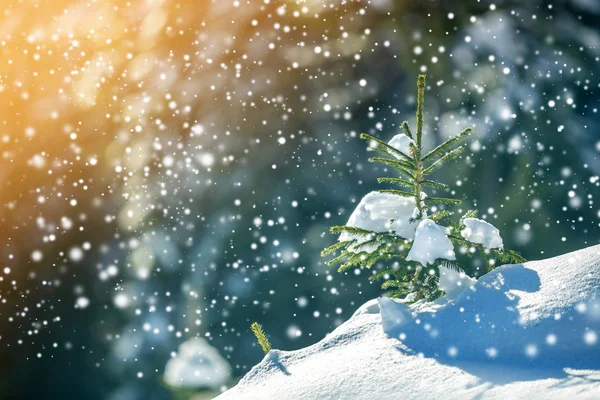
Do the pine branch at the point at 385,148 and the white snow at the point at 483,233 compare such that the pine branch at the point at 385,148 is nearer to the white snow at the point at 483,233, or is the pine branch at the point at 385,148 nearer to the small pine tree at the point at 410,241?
the small pine tree at the point at 410,241

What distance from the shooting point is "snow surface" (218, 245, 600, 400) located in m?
2.76

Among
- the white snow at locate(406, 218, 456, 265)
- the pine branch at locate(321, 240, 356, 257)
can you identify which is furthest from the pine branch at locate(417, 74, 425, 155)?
the pine branch at locate(321, 240, 356, 257)

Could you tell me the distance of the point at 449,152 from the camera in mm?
4238

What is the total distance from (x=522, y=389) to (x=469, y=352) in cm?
59

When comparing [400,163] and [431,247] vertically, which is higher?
[400,163]

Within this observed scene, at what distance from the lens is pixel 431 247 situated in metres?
3.73

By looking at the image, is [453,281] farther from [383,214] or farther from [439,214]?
[383,214]

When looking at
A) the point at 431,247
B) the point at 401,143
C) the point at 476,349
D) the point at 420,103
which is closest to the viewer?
the point at 476,349

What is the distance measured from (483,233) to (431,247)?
0.77 metres

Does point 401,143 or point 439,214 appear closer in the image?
point 439,214

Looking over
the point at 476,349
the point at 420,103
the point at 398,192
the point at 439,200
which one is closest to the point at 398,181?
the point at 398,192

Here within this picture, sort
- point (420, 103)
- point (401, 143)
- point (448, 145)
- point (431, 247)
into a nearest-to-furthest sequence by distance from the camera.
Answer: point (431, 247) < point (420, 103) < point (448, 145) < point (401, 143)

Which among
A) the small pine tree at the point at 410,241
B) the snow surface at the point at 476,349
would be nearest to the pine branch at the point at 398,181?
the small pine tree at the point at 410,241

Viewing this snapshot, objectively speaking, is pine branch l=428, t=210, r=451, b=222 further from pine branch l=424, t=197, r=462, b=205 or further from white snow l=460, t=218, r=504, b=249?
white snow l=460, t=218, r=504, b=249
